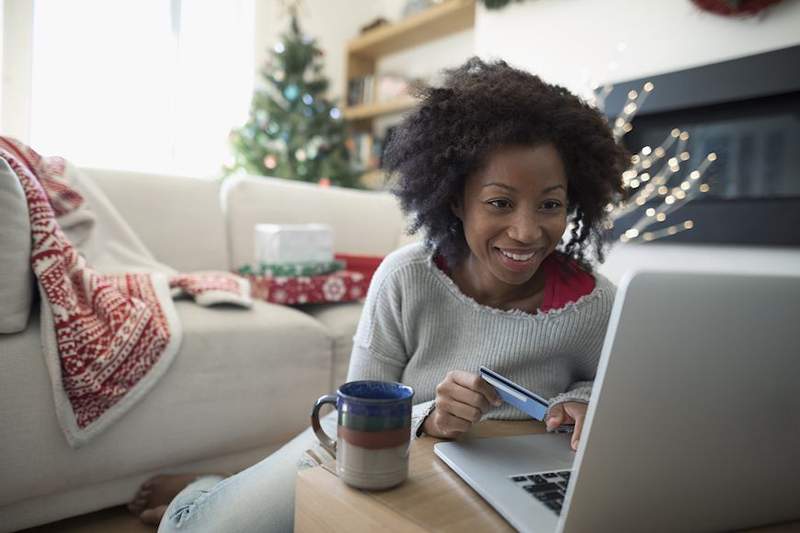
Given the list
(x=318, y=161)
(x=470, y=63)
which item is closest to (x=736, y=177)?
(x=470, y=63)

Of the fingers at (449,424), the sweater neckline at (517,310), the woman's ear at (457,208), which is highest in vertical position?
the woman's ear at (457,208)

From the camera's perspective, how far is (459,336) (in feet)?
3.01

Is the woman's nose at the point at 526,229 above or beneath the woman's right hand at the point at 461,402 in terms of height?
above

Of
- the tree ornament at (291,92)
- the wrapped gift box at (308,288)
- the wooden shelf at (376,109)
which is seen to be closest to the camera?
the wrapped gift box at (308,288)

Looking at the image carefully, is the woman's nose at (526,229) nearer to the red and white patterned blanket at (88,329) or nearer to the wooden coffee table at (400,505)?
the wooden coffee table at (400,505)

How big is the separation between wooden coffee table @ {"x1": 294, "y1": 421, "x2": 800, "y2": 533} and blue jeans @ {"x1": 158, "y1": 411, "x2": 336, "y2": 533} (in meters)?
0.23

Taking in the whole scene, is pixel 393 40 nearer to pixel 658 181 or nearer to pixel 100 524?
pixel 658 181

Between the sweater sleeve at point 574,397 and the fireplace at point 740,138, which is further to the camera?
the fireplace at point 740,138

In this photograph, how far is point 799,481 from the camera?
55cm

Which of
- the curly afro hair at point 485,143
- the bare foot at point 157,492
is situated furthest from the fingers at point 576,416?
the bare foot at point 157,492

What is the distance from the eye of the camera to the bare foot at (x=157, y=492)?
1.33 m

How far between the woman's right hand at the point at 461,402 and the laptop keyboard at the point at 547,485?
0.32ft

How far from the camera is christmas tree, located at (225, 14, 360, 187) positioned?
385 cm

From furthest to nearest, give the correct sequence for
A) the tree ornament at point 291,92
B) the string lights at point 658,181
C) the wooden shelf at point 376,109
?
the wooden shelf at point 376,109, the tree ornament at point 291,92, the string lights at point 658,181
